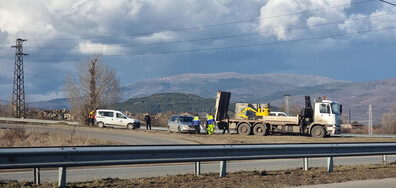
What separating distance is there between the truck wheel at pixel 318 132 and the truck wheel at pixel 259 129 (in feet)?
11.2

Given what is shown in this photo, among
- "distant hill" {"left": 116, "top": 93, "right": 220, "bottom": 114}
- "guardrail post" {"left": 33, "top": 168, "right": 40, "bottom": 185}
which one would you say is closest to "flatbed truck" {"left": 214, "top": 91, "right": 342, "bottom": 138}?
"guardrail post" {"left": 33, "top": 168, "right": 40, "bottom": 185}

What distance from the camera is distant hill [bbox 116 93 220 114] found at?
480 ft

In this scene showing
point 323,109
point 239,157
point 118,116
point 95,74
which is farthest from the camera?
point 95,74

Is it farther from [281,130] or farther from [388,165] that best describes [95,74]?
[388,165]

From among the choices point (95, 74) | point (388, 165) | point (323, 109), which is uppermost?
point (95, 74)

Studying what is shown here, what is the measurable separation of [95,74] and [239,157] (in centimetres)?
4307

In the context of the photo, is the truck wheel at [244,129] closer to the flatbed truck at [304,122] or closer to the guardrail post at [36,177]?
the flatbed truck at [304,122]

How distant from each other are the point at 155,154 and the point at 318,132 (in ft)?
81.8

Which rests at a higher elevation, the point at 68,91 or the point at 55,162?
the point at 68,91

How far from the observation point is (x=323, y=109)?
33.9 meters

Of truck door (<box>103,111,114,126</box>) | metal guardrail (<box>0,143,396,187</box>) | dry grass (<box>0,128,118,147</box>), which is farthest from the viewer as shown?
truck door (<box>103,111,114,126</box>)

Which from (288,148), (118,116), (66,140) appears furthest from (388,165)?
(118,116)

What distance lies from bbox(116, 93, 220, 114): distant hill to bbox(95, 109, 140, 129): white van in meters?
98.2

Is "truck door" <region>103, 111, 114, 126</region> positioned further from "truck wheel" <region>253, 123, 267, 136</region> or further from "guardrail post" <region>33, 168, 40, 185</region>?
"guardrail post" <region>33, 168, 40, 185</region>
